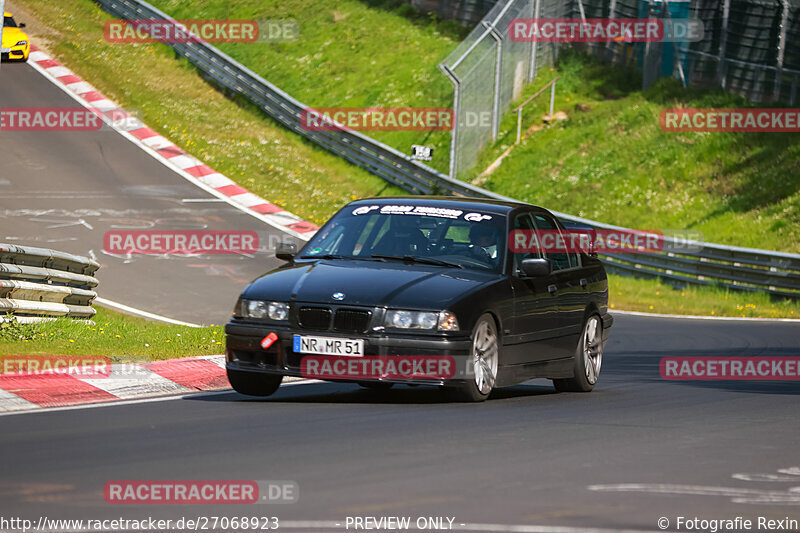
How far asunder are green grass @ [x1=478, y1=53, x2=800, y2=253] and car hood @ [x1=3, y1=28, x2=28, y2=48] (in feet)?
41.3

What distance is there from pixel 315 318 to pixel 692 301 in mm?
15709

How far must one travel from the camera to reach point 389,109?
125 ft

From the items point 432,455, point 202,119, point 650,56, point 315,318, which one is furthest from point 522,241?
point 202,119

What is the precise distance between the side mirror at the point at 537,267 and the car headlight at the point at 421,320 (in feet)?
3.88

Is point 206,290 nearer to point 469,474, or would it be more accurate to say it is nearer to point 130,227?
point 130,227

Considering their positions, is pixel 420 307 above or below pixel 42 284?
above

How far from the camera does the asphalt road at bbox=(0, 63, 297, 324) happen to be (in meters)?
20.8

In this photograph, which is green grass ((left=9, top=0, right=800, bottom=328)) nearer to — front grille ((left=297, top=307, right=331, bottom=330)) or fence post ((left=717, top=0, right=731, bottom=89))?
fence post ((left=717, top=0, right=731, bottom=89))

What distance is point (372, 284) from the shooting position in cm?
993

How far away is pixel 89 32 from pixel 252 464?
36.7 meters

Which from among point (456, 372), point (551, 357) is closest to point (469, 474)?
point (456, 372)

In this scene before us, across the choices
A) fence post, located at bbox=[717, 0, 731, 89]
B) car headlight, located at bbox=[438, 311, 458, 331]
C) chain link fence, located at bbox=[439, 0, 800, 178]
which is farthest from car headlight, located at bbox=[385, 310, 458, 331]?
fence post, located at bbox=[717, 0, 731, 89]

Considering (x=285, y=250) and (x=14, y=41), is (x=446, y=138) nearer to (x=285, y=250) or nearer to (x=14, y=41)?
(x=14, y=41)

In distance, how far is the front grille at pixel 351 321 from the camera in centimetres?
972
